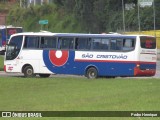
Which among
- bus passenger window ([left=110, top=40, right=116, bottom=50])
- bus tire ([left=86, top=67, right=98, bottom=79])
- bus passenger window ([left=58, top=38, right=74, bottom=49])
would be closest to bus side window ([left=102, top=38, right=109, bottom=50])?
bus passenger window ([left=110, top=40, right=116, bottom=50])

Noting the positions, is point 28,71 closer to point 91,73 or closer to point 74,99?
point 91,73

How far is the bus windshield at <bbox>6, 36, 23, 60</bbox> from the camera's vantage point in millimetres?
33969

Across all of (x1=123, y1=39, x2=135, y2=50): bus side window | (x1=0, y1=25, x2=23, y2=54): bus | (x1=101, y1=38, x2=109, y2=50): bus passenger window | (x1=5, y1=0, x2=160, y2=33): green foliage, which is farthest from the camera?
(x1=5, y1=0, x2=160, y2=33): green foliage

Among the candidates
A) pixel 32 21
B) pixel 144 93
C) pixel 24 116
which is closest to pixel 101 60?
pixel 144 93

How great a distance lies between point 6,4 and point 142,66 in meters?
77.4

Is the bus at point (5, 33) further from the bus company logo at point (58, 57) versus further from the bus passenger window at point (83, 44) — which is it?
the bus passenger window at point (83, 44)

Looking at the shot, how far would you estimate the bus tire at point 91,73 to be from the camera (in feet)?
104

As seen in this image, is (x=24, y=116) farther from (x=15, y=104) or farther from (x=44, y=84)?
(x=44, y=84)

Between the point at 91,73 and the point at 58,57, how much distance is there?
2.32 metres

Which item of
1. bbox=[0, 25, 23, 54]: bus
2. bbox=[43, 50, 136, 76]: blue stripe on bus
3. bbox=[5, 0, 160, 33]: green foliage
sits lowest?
bbox=[43, 50, 136, 76]: blue stripe on bus

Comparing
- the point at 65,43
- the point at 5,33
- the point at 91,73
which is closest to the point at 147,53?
the point at 91,73

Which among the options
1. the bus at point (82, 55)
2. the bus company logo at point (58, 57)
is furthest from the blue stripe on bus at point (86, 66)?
the bus company logo at point (58, 57)

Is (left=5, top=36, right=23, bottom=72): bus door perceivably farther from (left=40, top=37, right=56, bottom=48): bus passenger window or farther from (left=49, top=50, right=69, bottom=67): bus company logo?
(left=49, top=50, right=69, bottom=67): bus company logo

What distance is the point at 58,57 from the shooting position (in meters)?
32.9
